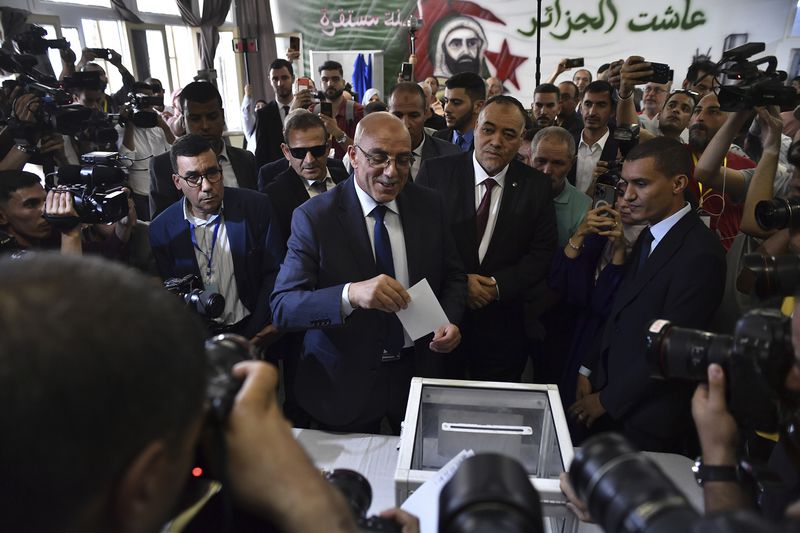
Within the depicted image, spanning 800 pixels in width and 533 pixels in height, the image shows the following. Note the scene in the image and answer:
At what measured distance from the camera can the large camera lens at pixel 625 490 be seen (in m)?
0.55

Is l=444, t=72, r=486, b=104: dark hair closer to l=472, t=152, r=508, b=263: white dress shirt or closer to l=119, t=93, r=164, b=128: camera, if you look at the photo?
l=472, t=152, r=508, b=263: white dress shirt

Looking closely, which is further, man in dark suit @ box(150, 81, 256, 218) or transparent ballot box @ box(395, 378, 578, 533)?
man in dark suit @ box(150, 81, 256, 218)

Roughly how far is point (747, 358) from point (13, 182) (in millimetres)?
2453

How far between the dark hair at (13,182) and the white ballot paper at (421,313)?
1.59 metres

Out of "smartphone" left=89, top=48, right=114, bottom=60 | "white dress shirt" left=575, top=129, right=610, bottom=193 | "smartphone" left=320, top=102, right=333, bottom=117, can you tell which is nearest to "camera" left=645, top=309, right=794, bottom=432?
"white dress shirt" left=575, top=129, right=610, bottom=193

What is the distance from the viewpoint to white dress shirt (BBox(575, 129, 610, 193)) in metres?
3.39

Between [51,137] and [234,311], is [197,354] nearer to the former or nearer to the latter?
[234,311]

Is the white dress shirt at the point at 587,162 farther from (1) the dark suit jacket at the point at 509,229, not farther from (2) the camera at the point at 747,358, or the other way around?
(2) the camera at the point at 747,358

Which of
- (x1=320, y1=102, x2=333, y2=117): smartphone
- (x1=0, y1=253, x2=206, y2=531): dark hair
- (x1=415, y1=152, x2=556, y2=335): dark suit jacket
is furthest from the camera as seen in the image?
(x1=320, y1=102, x2=333, y2=117): smartphone

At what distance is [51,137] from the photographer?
246cm

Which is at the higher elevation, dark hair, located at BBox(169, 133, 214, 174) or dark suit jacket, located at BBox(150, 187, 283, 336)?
dark hair, located at BBox(169, 133, 214, 174)

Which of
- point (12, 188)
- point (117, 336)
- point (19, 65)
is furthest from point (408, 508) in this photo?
point (19, 65)

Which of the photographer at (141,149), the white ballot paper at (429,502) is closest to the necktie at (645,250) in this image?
the white ballot paper at (429,502)

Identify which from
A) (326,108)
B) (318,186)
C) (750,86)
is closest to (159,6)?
(326,108)
